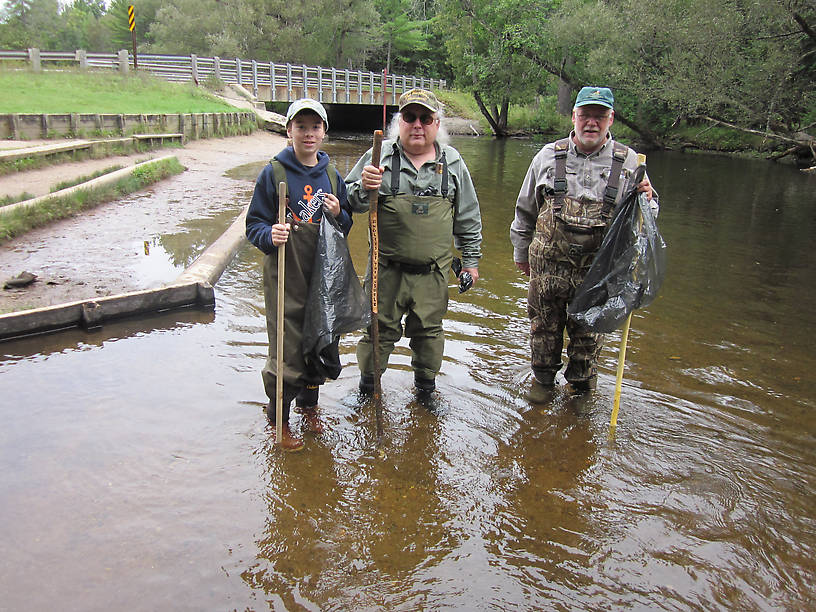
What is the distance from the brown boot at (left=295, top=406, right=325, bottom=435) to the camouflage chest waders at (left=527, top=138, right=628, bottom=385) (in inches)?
62.7

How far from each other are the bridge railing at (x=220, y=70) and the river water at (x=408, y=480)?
26.4 meters

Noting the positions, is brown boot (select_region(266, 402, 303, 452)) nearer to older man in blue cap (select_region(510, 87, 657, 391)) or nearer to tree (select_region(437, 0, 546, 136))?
older man in blue cap (select_region(510, 87, 657, 391))

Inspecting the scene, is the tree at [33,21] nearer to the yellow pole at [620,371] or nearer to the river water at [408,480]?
the river water at [408,480]

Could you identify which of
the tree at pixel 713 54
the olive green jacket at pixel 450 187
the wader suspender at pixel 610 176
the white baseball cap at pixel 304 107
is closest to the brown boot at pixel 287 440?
the olive green jacket at pixel 450 187

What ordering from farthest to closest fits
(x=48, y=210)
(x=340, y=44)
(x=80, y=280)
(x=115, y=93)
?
(x=340, y=44), (x=115, y=93), (x=48, y=210), (x=80, y=280)

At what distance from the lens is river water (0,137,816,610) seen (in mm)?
2617

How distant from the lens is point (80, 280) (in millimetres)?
5984

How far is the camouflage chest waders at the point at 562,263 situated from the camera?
3857 mm

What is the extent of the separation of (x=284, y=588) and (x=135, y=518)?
867mm

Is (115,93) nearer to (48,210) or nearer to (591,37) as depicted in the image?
(48,210)

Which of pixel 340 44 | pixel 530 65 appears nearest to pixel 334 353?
pixel 530 65

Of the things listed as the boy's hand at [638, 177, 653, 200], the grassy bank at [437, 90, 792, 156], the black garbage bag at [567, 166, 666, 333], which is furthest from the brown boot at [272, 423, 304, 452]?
the grassy bank at [437, 90, 792, 156]

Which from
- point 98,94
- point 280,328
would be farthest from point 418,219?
point 98,94

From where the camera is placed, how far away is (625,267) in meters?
3.73
